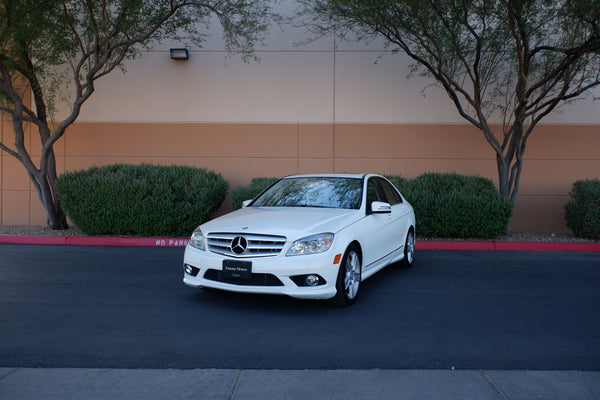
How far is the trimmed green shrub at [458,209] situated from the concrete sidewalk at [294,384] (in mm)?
6598

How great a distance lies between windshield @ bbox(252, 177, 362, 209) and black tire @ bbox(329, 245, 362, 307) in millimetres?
846

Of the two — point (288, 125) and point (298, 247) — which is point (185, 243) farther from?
point (298, 247)

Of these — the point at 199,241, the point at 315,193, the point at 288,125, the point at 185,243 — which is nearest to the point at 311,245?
the point at 199,241

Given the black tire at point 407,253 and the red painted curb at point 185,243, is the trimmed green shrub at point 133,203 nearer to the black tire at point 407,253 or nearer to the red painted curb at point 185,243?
the red painted curb at point 185,243

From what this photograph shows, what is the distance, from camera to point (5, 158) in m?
13.4

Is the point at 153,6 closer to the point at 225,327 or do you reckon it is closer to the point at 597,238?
the point at 225,327

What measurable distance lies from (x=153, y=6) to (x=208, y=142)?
12.0ft

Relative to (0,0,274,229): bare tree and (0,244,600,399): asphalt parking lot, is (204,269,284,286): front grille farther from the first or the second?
(0,0,274,229): bare tree

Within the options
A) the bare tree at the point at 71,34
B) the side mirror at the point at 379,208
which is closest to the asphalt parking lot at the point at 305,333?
the side mirror at the point at 379,208

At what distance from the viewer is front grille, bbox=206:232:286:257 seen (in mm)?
5344

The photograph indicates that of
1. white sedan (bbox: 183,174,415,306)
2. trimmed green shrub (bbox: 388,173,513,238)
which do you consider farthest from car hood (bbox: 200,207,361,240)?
trimmed green shrub (bbox: 388,173,513,238)

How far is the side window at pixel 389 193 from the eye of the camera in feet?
25.1

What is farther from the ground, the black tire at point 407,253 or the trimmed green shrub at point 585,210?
the trimmed green shrub at point 585,210

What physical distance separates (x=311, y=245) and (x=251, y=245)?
64cm
